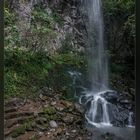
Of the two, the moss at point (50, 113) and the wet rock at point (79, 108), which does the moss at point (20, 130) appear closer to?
the moss at point (50, 113)

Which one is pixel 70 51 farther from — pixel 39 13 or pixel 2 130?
pixel 2 130

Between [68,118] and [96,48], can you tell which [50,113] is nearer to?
[68,118]

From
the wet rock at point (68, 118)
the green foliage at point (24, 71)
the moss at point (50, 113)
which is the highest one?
the green foliage at point (24, 71)

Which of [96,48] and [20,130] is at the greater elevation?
[96,48]

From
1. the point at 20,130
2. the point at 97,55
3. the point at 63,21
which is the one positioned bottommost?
the point at 20,130

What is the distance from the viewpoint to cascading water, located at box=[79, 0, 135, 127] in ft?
4.21

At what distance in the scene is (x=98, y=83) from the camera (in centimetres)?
129

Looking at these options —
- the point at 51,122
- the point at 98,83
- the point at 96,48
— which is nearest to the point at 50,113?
the point at 51,122

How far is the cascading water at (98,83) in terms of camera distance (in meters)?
1.28

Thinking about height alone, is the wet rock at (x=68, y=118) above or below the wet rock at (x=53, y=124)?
above

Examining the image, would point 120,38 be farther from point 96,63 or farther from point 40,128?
point 40,128

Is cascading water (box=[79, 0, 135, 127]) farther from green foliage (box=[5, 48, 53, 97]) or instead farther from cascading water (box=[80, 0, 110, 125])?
green foliage (box=[5, 48, 53, 97])

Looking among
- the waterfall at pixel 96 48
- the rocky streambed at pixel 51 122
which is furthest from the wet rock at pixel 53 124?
the waterfall at pixel 96 48

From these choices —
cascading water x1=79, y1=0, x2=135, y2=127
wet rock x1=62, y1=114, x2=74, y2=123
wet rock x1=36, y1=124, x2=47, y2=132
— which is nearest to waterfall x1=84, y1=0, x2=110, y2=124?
cascading water x1=79, y1=0, x2=135, y2=127
